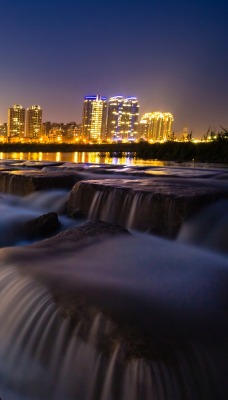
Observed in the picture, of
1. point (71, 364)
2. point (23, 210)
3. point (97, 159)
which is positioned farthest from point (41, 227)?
point (97, 159)

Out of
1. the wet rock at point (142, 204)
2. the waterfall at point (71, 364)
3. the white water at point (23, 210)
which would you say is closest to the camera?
A: the waterfall at point (71, 364)

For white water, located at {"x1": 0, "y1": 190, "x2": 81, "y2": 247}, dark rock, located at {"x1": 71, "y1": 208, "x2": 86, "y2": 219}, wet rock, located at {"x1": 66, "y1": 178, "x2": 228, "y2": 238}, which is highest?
wet rock, located at {"x1": 66, "y1": 178, "x2": 228, "y2": 238}

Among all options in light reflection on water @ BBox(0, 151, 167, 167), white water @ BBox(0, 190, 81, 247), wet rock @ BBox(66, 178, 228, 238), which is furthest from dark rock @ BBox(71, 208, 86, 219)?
light reflection on water @ BBox(0, 151, 167, 167)

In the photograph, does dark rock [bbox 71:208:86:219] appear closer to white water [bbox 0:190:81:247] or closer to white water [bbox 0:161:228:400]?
white water [bbox 0:190:81:247]

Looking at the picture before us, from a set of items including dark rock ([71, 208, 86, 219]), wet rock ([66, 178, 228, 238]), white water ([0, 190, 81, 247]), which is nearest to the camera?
wet rock ([66, 178, 228, 238])

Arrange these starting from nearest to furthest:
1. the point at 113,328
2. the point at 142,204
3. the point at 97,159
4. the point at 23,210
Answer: the point at 113,328
the point at 142,204
the point at 23,210
the point at 97,159

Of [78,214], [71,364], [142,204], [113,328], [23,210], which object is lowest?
[23,210]

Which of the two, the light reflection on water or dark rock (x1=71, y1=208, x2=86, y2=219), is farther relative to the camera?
the light reflection on water

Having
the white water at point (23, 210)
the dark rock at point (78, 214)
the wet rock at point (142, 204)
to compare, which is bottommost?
the white water at point (23, 210)

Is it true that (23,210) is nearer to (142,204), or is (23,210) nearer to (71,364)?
(142,204)

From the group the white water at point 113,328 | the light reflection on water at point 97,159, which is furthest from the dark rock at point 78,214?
the light reflection on water at point 97,159

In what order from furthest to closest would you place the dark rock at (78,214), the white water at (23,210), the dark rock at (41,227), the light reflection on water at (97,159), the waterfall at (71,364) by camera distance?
the light reflection on water at (97,159)
the dark rock at (78,214)
the white water at (23,210)
the dark rock at (41,227)
the waterfall at (71,364)

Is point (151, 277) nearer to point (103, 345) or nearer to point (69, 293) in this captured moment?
point (69, 293)

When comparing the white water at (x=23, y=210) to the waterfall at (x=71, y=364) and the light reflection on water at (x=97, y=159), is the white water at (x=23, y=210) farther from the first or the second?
the light reflection on water at (x=97, y=159)
